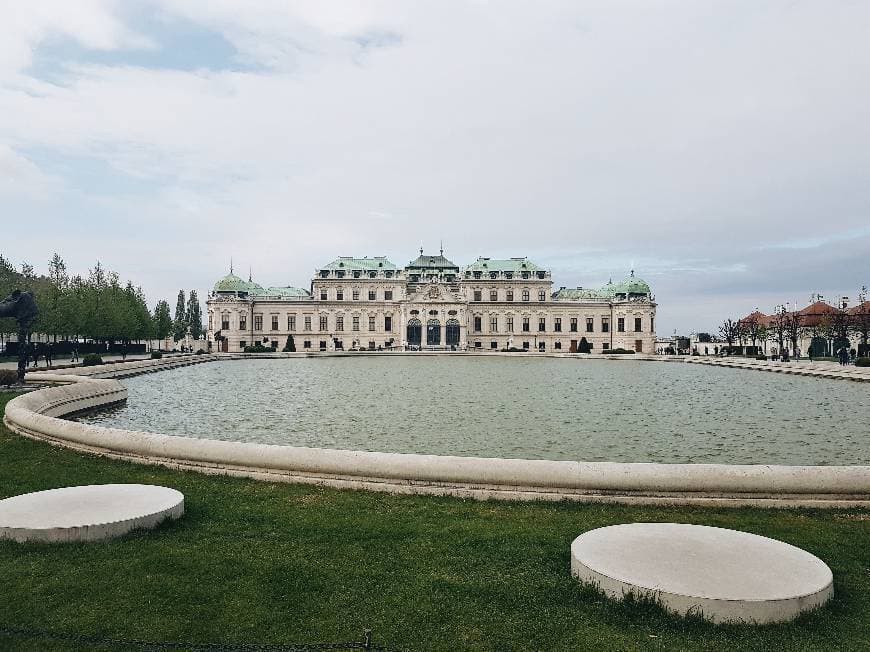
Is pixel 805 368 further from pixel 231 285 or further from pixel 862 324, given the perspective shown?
pixel 231 285

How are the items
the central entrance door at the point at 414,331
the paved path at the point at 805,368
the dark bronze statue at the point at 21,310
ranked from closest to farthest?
the dark bronze statue at the point at 21,310 → the paved path at the point at 805,368 → the central entrance door at the point at 414,331

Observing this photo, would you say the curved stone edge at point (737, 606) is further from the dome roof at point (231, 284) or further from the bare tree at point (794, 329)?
the dome roof at point (231, 284)

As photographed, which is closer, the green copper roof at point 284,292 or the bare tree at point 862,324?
the bare tree at point 862,324

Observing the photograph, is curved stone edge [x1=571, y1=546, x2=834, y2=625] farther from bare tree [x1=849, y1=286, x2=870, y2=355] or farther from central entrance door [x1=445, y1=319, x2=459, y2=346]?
central entrance door [x1=445, y1=319, x2=459, y2=346]

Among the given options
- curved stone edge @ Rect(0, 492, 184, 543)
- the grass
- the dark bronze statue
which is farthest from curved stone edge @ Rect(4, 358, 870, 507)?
the dark bronze statue

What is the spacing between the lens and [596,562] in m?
6.57

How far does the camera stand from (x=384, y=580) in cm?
668

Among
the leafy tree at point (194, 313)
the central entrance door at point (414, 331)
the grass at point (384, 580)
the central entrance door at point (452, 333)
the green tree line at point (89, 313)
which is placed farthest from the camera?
the leafy tree at point (194, 313)

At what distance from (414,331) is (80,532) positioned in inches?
3695

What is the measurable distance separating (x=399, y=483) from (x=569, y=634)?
4.98 meters

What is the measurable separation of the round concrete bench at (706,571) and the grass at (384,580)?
0.47 ft

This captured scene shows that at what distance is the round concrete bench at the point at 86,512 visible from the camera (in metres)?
7.48

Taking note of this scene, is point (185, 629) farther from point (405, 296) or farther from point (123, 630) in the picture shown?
point (405, 296)

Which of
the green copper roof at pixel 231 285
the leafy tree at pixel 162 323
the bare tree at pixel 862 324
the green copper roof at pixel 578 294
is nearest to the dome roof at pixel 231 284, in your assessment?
the green copper roof at pixel 231 285
